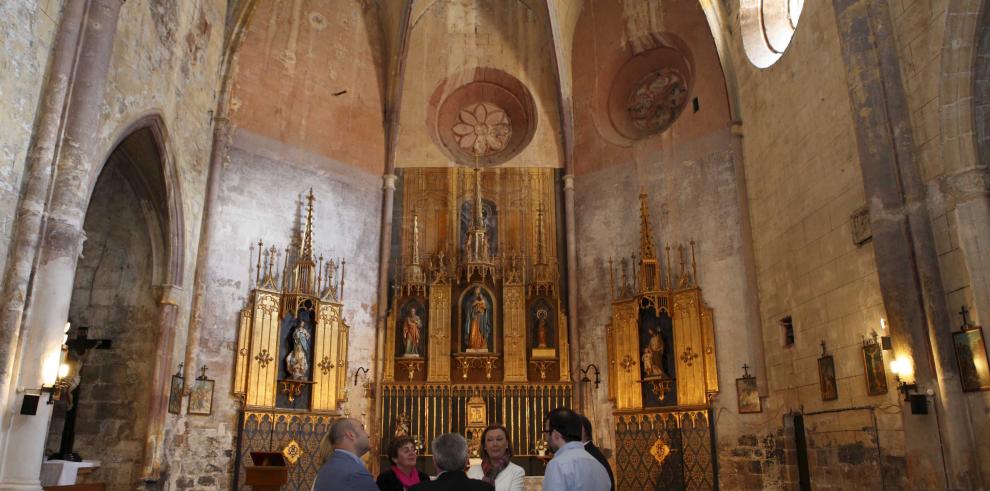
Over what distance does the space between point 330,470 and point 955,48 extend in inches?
349

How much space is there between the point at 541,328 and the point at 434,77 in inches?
277

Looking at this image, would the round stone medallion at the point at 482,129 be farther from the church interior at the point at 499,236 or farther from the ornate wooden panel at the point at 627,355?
the ornate wooden panel at the point at 627,355

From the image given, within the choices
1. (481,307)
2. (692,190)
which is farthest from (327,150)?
(692,190)

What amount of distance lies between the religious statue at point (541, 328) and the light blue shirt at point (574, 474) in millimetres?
12093

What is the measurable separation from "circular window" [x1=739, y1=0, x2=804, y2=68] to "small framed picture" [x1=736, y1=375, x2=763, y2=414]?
19.7ft

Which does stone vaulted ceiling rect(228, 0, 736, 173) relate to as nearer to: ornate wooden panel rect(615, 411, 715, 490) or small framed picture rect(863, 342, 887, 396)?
ornate wooden panel rect(615, 411, 715, 490)

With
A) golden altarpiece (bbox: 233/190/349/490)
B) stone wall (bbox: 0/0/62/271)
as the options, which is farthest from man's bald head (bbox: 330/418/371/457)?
golden altarpiece (bbox: 233/190/349/490)

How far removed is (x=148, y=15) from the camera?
41.7ft

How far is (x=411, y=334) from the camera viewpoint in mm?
16672

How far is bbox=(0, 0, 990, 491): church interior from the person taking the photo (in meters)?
9.48

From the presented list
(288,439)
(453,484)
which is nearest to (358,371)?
(288,439)

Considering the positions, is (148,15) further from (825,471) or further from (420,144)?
(825,471)

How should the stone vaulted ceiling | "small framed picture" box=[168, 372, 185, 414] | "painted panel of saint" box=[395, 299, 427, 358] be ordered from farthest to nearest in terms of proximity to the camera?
the stone vaulted ceiling < "painted panel of saint" box=[395, 299, 427, 358] < "small framed picture" box=[168, 372, 185, 414]

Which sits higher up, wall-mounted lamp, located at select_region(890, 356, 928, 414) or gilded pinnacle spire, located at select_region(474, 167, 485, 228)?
gilded pinnacle spire, located at select_region(474, 167, 485, 228)
